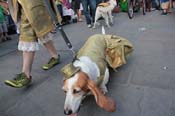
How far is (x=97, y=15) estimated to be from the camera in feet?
25.8

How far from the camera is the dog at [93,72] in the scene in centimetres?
237

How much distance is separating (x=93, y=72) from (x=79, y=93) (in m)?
0.41

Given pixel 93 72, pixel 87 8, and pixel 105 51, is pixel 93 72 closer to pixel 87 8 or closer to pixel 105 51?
pixel 105 51

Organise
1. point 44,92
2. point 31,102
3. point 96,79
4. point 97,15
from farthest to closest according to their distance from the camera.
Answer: point 97,15, point 44,92, point 31,102, point 96,79

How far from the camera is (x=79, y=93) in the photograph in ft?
8.01

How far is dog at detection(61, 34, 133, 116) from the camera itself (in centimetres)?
237

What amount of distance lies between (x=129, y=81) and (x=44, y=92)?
1126 millimetres

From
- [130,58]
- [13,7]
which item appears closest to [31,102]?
[13,7]

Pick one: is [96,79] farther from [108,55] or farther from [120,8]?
[120,8]

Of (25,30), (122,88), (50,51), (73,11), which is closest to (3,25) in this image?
(73,11)

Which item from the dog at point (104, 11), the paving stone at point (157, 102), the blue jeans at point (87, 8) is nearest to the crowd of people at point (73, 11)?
the blue jeans at point (87, 8)

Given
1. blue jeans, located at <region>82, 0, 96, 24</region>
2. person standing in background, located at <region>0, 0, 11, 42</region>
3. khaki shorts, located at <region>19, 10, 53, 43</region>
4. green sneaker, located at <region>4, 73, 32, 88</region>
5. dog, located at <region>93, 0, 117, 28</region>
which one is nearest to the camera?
green sneaker, located at <region>4, 73, 32, 88</region>

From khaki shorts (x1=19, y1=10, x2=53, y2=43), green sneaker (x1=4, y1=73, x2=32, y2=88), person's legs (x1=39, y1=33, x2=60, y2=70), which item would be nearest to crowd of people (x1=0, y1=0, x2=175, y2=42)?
person's legs (x1=39, y1=33, x2=60, y2=70)

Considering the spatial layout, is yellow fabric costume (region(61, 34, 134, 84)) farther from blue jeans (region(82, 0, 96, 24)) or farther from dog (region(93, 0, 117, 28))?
blue jeans (region(82, 0, 96, 24))
